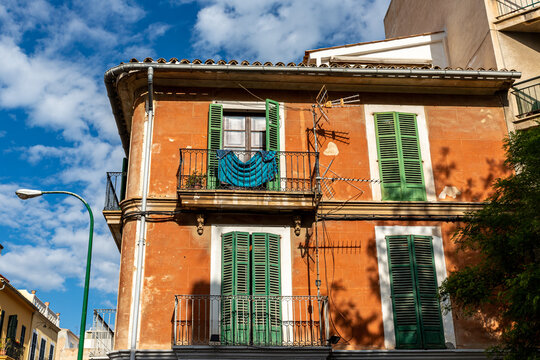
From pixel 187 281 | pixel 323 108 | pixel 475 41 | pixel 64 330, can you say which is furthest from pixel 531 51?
pixel 64 330

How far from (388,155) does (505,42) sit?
477 centimetres

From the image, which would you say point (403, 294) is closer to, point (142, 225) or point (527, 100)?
point (142, 225)

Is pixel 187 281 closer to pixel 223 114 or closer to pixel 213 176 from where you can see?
pixel 213 176

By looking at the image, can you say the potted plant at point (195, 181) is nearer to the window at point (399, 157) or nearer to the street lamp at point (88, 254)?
the street lamp at point (88, 254)

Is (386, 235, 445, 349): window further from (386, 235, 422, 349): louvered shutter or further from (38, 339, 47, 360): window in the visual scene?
(38, 339, 47, 360): window

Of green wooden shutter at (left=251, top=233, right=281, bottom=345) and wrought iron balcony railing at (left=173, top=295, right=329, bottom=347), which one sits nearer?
wrought iron balcony railing at (left=173, top=295, right=329, bottom=347)

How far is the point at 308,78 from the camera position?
1436 cm

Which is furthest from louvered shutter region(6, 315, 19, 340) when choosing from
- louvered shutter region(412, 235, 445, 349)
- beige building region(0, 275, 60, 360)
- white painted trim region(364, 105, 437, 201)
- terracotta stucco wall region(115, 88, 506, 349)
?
louvered shutter region(412, 235, 445, 349)

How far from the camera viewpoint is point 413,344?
12.5 m

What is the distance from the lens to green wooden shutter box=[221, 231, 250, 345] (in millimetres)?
12094

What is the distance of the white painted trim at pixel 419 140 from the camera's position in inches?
546

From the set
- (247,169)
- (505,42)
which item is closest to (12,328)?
(247,169)

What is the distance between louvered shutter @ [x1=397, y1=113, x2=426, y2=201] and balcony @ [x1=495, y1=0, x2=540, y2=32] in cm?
382

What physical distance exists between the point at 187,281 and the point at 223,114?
413cm
